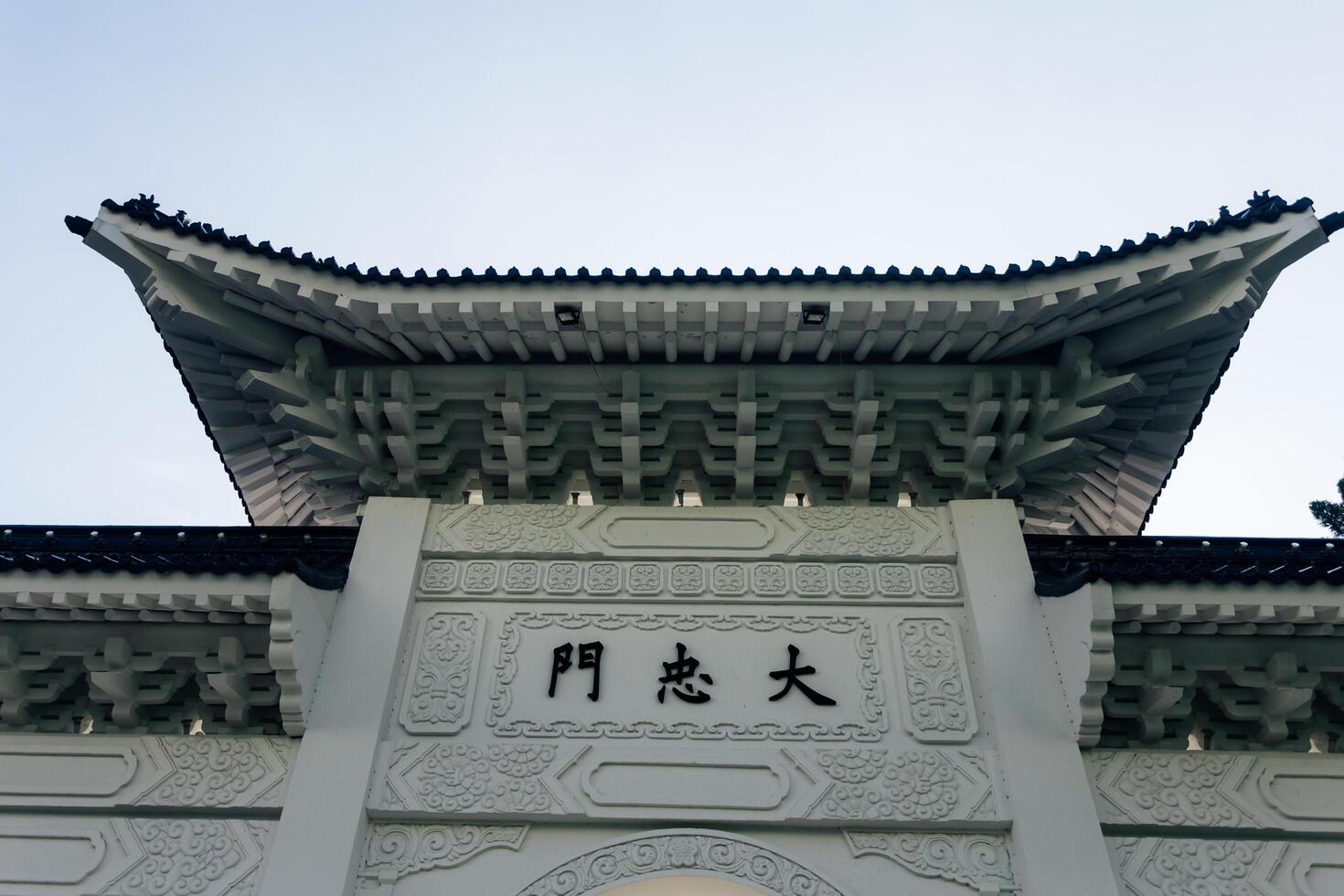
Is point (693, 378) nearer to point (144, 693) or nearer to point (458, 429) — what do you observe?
point (458, 429)

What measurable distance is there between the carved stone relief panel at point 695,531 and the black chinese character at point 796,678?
1.96ft

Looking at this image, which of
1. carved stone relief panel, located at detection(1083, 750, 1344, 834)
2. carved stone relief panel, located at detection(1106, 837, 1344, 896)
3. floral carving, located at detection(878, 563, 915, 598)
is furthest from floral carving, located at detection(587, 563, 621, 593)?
carved stone relief panel, located at detection(1106, 837, 1344, 896)

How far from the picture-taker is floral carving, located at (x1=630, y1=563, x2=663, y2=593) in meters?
4.92

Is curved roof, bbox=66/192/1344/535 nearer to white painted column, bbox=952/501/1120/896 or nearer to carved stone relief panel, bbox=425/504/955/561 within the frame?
carved stone relief panel, bbox=425/504/955/561

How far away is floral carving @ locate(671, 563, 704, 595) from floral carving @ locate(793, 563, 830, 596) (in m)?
0.49

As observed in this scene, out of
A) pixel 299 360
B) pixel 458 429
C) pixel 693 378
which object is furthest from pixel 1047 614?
pixel 299 360

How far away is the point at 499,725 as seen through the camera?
4.46 metres

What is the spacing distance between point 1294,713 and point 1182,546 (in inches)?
35.3

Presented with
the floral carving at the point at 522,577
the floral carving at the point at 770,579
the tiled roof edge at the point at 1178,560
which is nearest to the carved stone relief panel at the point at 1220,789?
the tiled roof edge at the point at 1178,560

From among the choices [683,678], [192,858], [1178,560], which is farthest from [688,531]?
[192,858]

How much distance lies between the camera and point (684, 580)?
195 inches

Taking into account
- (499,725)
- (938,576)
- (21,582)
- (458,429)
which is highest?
(458,429)

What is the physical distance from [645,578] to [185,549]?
2.24 m

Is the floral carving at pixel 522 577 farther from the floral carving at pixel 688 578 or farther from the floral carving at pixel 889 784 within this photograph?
the floral carving at pixel 889 784
